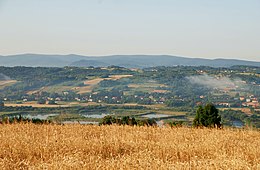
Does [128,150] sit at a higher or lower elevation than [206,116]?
higher

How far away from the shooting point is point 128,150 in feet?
24.0

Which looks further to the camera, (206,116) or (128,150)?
(206,116)

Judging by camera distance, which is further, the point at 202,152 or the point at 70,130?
the point at 70,130

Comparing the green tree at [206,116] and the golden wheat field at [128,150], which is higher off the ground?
the golden wheat field at [128,150]

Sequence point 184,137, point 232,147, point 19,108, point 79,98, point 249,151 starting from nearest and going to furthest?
1. point 249,151
2. point 232,147
3. point 184,137
4. point 19,108
5. point 79,98

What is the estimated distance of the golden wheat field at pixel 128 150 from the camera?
536 centimetres

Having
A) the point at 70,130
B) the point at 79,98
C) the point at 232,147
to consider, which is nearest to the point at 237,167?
the point at 232,147

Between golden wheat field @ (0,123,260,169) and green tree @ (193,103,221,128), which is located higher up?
golden wheat field @ (0,123,260,169)

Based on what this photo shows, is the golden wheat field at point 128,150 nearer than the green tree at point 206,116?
Yes

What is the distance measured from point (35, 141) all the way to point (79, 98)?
16822 cm

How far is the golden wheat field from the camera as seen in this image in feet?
17.6

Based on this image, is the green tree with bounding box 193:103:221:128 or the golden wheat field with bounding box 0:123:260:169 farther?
the green tree with bounding box 193:103:221:128

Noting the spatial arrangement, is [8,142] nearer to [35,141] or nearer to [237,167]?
[35,141]

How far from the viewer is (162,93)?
198m
